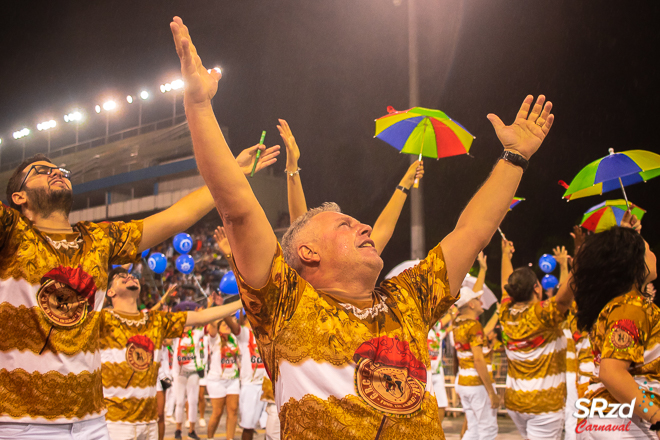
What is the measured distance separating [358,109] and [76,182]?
19170mm

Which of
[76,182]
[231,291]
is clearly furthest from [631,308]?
[76,182]

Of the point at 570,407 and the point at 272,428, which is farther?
the point at 570,407

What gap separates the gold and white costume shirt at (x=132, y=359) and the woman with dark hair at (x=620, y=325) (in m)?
3.47

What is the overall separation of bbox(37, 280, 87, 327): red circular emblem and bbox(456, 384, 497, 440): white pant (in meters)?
6.14

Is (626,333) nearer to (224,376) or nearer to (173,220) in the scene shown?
(173,220)

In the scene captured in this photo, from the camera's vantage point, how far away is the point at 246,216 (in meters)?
1.68

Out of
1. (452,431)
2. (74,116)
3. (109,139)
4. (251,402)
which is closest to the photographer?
(251,402)

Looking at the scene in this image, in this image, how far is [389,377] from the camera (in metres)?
1.81

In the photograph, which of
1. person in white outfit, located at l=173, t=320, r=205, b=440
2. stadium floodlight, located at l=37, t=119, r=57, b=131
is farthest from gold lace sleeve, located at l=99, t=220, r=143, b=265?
stadium floodlight, located at l=37, t=119, r=57, b=131

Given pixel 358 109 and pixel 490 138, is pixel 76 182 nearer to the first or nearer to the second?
pixel 358 109

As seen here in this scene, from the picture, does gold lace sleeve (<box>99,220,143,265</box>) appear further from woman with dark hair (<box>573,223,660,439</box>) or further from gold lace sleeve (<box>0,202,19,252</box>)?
woman with dark hair (<box>573,223,660,439</box>)

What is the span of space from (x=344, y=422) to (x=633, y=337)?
82.0 inches

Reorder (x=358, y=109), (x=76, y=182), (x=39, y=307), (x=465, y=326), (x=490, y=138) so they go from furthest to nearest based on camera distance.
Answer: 1. (x=76, y=182)
2. (x=490, y=138)
3. (x=358, y=109)
4. (x=465, y=326)
5. (x=39, y=307)

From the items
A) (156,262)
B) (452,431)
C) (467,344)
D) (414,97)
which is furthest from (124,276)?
(156,262)
